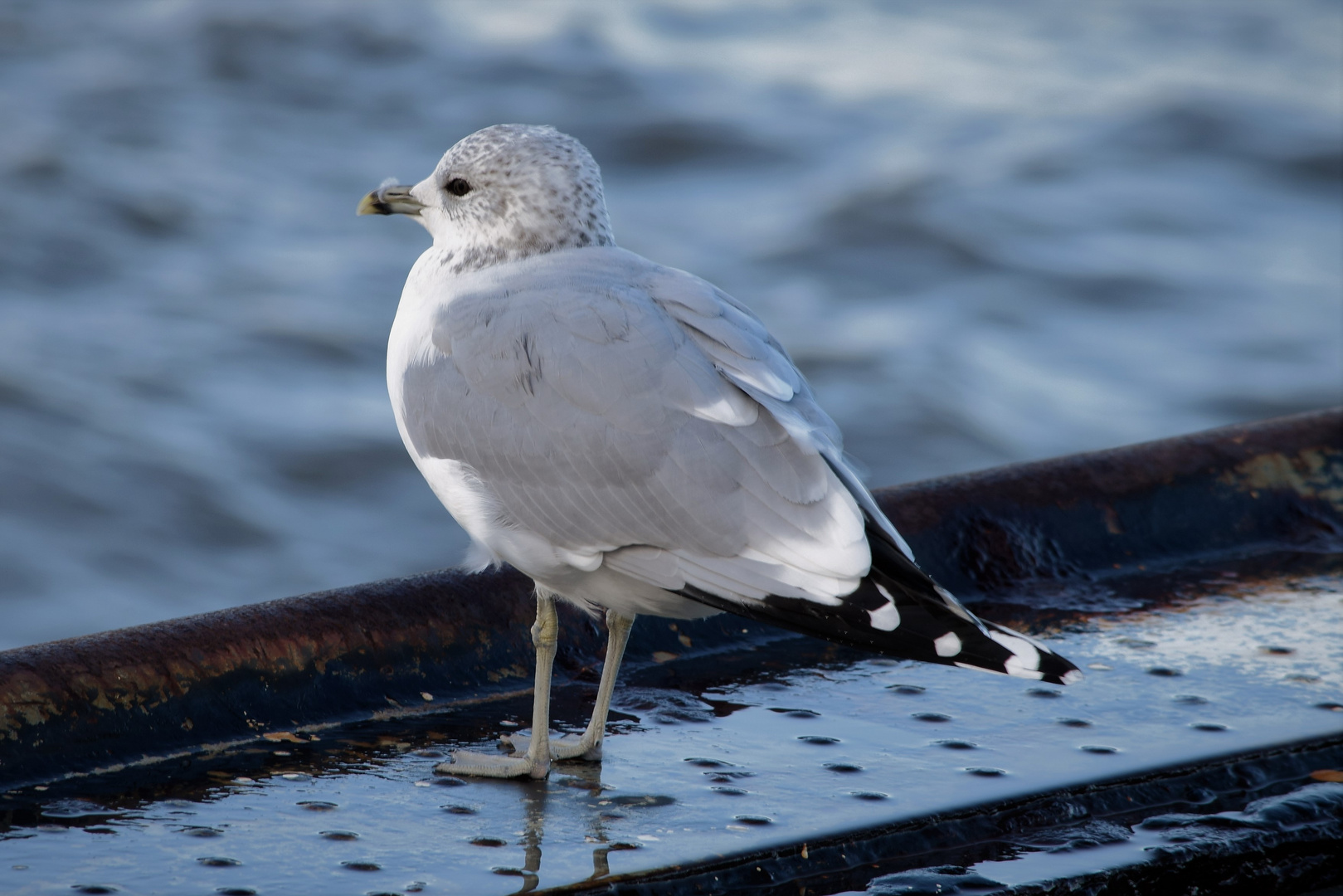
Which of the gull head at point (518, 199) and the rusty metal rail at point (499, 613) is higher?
the gull head at point (518, 199)

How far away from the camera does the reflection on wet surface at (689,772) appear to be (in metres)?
2.02

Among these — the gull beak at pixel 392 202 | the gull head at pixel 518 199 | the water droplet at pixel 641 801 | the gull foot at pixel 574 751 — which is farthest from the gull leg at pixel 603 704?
the gull beak at pixel 392 202

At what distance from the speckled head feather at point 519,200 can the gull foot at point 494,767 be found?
0.80 metres

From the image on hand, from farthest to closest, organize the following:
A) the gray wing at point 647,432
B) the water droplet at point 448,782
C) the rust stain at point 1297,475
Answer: the rust stain at point 1297,475
the water droplet at point 448,782
the gray wing at point 647,432

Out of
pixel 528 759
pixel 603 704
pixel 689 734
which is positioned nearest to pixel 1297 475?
pixel 689 734

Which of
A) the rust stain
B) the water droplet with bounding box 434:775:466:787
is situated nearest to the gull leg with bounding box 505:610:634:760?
the water droplet with bounding box 434:775:466:787

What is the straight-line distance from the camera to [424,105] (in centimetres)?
1266

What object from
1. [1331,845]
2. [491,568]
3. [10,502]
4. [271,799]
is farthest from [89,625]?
[1331,845]

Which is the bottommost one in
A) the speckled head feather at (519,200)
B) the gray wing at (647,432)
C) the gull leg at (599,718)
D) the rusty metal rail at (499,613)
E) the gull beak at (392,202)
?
the gull leg at (599,718)

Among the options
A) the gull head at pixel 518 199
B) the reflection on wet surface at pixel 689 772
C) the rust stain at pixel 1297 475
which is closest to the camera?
the reflection on wet surface at pixel 689 772

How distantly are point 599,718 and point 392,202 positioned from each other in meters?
1.05

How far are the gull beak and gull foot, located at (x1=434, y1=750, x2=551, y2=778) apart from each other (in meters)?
1.01

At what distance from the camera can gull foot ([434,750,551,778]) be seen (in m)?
2.32

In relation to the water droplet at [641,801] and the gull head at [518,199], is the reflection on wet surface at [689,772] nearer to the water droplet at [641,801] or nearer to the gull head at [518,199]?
the water droplet at [641,801]
